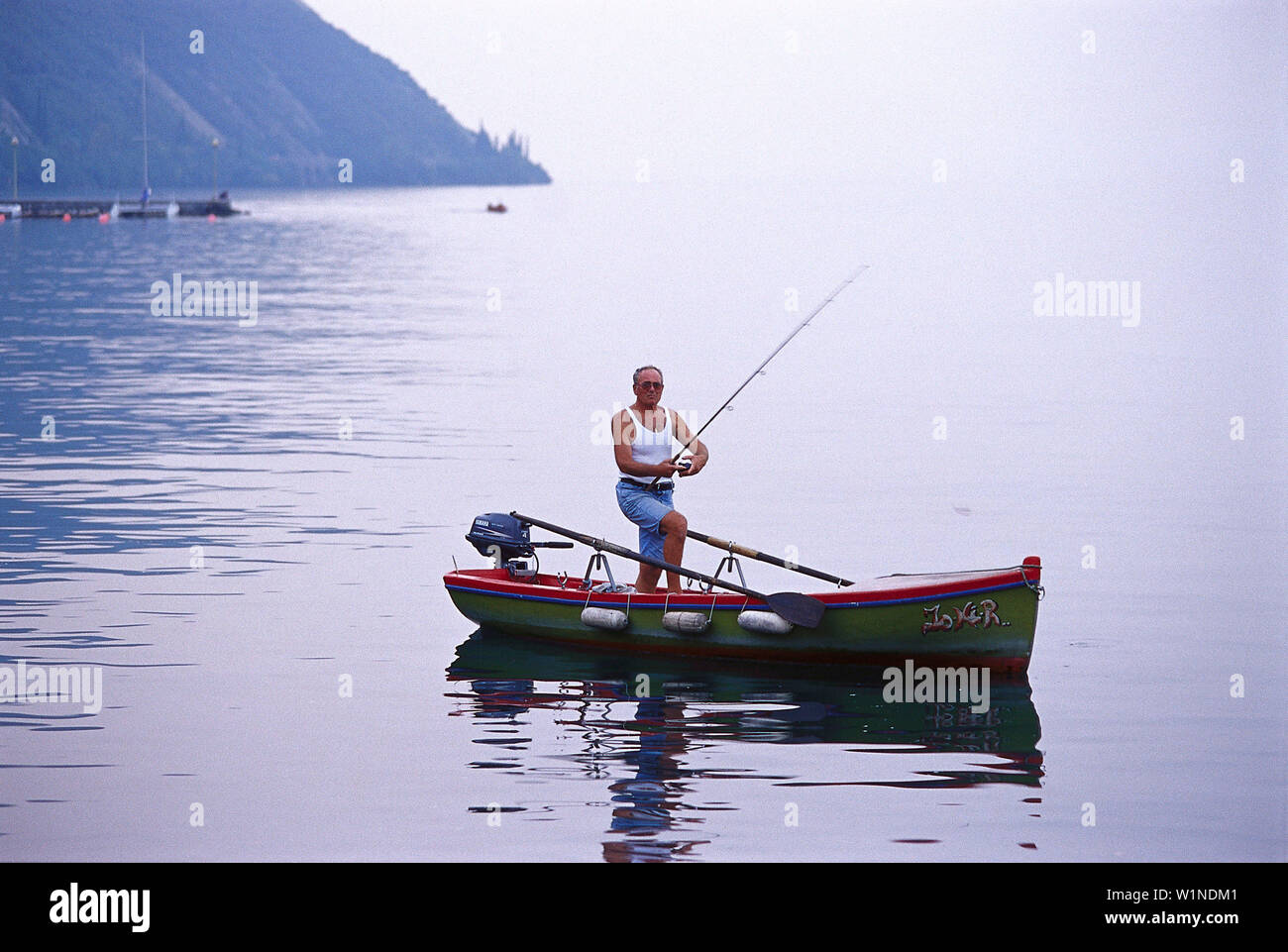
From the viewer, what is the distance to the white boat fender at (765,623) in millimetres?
15250

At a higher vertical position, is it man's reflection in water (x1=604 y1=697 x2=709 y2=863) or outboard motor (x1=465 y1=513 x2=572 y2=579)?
outboard motor (x1=465 y1=513 x2=572 y2=579)

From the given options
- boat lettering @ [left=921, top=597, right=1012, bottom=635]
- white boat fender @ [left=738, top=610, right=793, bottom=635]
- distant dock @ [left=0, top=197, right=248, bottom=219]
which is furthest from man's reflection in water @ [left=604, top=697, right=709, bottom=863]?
distant dock @ [left=0, top=197, right=248, bottom=219]

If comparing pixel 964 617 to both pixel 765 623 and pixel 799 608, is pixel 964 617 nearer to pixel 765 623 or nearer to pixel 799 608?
pixel 799 608

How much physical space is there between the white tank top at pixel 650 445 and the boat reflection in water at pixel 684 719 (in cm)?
187

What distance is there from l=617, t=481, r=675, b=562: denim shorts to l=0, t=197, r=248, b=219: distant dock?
126992 mm

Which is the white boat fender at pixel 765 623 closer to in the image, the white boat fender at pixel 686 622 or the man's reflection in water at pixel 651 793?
the white boat fender at pixel 686 622

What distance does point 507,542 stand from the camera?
17125 mm

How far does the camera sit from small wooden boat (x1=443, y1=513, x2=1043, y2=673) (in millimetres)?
14695

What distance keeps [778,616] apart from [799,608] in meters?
0.22

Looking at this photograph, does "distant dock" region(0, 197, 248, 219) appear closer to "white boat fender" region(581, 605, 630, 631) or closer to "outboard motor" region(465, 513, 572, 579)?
"outboard motor" region(465, 513, 572, 579)

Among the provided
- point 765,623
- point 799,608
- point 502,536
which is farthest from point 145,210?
point 799,608

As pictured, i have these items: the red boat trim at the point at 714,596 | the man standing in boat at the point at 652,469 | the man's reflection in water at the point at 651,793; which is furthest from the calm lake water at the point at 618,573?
the man standing in boat at the point at 652,469
